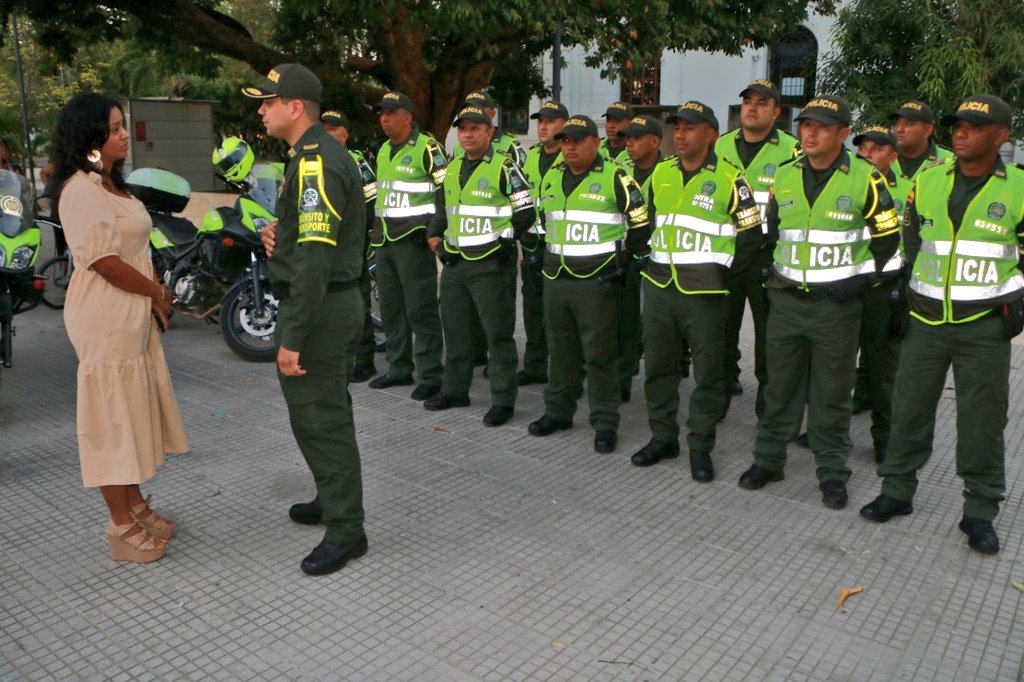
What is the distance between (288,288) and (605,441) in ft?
8.17

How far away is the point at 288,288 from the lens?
12.4 feet

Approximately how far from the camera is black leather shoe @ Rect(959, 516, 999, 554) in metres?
4.31

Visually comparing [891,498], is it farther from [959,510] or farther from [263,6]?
[263,6]

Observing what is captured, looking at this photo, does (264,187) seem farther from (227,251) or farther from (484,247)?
(484,247)

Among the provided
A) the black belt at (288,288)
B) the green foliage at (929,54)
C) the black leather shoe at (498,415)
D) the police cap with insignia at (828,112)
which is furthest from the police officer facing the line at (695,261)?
the green foliage at (929,54)

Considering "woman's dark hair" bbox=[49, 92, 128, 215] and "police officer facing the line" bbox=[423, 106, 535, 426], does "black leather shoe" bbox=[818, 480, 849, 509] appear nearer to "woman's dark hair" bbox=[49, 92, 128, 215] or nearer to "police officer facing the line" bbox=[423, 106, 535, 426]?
"police officer facing the line" bbox=[423, 106, 535, 426]

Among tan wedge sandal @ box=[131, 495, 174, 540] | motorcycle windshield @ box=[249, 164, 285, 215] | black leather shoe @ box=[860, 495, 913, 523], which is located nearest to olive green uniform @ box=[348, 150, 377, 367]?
motorcycle windshield @ box=[249, 164, 285, 215]

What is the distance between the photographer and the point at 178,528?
4547 mm

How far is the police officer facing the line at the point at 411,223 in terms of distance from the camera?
6.65 m

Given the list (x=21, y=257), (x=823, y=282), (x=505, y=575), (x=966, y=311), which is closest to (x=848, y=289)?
(x=823, y=282)

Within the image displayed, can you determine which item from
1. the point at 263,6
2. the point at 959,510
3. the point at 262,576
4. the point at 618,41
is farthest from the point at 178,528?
the point at 263,6

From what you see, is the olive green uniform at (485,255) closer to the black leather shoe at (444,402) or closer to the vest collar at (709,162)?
the black leather shoe at (444,402)

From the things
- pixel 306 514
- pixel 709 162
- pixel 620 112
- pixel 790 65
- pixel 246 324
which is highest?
pixel 790 65

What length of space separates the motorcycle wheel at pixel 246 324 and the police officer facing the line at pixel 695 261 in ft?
11.6
